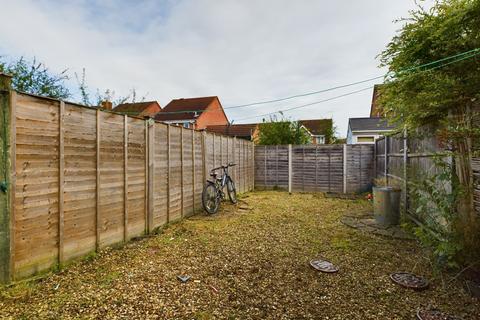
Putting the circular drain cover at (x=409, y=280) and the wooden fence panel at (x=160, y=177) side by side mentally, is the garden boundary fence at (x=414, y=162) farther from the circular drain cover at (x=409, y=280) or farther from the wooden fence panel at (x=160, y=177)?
the wooden fence panel at (x=160, y=177)

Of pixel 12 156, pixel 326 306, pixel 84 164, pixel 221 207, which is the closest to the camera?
pixel 326 306

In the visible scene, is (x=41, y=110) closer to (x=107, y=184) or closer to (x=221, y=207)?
(x=107, y=184)

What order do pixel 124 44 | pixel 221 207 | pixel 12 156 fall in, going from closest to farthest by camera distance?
pixel 12 156 < pixel 221 207 < pixel 124 44

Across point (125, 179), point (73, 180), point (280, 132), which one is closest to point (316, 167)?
point (280, 132)

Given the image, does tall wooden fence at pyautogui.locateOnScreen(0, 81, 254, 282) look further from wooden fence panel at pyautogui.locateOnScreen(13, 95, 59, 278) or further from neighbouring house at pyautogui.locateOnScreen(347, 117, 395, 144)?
neighbouring house at pyautogui.locateOnScreen(347, 117, 395, 144)

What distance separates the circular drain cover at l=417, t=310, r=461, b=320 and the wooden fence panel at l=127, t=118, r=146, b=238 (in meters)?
3.76

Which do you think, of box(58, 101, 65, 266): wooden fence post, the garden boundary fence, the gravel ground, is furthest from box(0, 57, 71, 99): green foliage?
the garden boundary fence

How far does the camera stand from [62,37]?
6172 millimetres

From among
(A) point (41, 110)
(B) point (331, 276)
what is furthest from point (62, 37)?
(B) point (331, 276)

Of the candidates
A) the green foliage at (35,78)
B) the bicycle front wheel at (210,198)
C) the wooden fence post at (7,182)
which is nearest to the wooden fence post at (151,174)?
the bicycle front wheel at (210,198)

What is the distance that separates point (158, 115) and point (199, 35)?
15579 mm

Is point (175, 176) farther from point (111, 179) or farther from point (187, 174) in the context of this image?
point (111, 179)

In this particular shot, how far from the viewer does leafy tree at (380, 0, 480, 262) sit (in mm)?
2506

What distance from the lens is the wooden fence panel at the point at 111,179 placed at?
342 centimetres
